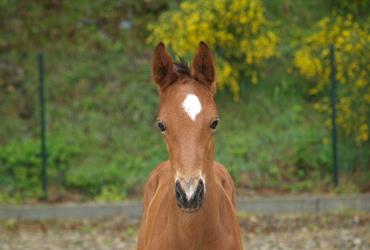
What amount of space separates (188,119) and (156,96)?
339 inches

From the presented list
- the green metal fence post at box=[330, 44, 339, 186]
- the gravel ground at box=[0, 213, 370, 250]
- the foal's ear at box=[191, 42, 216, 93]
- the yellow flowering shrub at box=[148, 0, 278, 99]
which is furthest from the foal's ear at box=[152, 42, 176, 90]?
the yellow flowering shrub at box=[148, 0, 278, 99]

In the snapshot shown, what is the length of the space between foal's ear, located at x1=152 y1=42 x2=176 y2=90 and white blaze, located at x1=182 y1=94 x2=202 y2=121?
0.30 meters

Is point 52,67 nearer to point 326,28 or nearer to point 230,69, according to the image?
point 230,69

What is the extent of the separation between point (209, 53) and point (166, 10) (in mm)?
10004

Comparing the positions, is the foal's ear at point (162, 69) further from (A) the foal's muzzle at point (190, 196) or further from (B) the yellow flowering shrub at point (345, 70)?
(B) the yellow flowering shrub at point (345, 70)

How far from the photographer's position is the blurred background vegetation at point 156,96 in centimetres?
1255

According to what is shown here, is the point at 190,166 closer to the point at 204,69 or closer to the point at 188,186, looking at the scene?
the point at 188,186

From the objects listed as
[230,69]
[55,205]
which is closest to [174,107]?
[55,205]

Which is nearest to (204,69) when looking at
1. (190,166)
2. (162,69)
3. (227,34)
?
(162,69)

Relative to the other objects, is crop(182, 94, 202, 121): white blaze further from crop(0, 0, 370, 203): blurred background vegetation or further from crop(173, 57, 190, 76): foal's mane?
crop(0, 0, 370, 203): blurred background vegetation

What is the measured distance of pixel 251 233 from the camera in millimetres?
10977

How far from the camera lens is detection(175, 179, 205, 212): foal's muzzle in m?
4.67

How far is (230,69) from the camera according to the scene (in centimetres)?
1314

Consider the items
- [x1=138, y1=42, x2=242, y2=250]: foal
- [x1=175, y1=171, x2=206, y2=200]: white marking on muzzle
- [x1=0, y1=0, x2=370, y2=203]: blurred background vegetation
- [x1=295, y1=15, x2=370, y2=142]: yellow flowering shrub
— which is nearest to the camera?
[x1=175, y1=171, x2=206, y2=200]: white marking on muzzle
